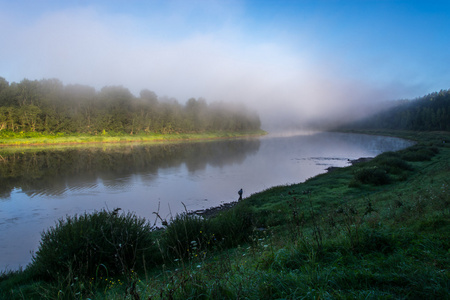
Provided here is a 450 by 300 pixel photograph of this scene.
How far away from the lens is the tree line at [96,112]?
227 feet

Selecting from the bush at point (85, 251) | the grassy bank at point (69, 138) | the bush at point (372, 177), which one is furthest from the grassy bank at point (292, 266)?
the grassy bank at point (69, 138)

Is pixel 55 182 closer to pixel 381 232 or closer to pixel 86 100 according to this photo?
pixel 381 232

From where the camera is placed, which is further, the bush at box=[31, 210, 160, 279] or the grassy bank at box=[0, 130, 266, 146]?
the grassy bank at box=[0, 130, 266, 146]

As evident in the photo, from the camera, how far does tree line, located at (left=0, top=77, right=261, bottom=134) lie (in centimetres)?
6912

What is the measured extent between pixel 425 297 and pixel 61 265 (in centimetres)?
654

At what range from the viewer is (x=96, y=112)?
288 feet

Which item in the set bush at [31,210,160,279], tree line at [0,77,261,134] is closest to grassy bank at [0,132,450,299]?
bush at [31,210,160,279]

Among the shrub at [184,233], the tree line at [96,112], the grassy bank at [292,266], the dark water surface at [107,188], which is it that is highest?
the tree line at [96,112]

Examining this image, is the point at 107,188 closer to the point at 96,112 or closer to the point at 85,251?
the point at 85,251

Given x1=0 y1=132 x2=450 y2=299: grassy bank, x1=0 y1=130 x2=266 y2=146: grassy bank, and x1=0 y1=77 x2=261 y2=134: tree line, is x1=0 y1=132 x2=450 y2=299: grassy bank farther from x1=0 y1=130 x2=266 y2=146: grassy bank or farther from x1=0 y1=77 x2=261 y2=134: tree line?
x1=0 y1=77 x2=261 y2=134: tree line

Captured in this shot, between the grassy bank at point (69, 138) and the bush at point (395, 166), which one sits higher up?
the grassy bank at point (69, 138)

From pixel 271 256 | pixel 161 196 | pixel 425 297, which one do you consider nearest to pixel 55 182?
pixel 161 196

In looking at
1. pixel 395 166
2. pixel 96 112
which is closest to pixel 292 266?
pixel 395 166

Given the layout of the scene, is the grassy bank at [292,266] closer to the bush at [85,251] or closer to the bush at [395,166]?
the bush at [85,251]
